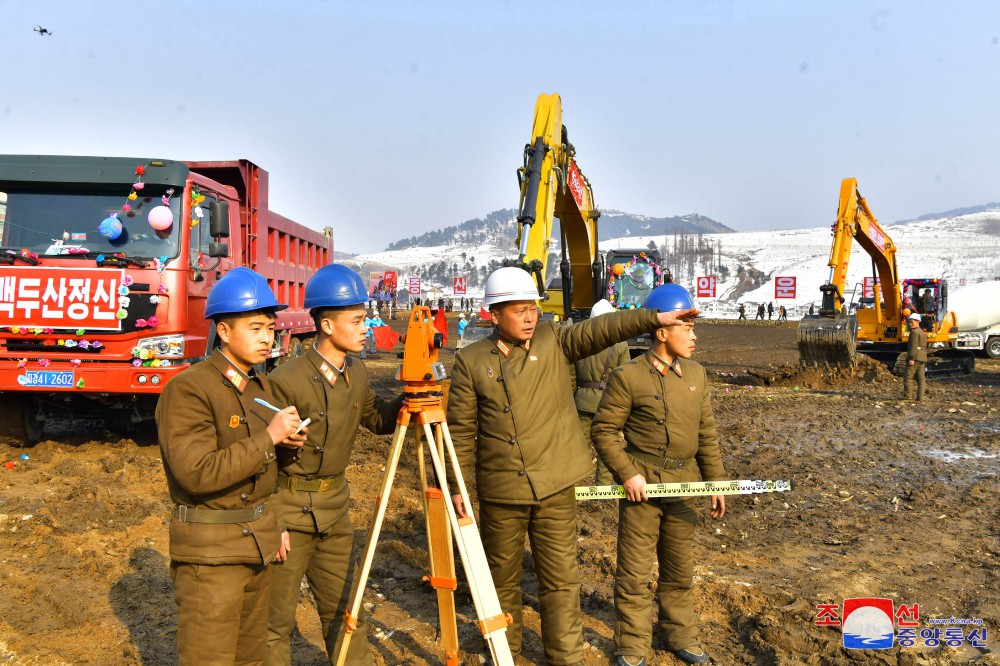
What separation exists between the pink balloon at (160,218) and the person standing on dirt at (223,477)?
204 inches

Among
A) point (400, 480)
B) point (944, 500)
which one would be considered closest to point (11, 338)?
point (400, 480)

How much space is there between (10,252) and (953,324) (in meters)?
20.4

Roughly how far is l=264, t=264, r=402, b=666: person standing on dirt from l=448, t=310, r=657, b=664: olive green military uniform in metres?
0.46

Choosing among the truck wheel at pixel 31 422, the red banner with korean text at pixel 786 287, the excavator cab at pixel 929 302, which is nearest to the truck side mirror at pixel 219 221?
the truck wheel at pixel 31 422

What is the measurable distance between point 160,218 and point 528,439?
5.45m

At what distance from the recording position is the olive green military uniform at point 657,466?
4.06 m

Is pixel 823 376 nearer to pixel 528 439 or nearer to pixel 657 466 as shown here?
pixel 657 466

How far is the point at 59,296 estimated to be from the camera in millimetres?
7266

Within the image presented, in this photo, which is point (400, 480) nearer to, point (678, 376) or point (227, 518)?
point (678, 376)

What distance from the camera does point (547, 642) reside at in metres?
3.79

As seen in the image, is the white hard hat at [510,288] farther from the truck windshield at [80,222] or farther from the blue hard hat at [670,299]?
the truck windshield at [80,222]

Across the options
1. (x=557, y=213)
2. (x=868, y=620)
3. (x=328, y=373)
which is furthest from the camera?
(x=557, y=213)

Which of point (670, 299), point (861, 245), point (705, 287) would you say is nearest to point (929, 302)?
point (861, 245)

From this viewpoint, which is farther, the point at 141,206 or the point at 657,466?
the point at 141,206
